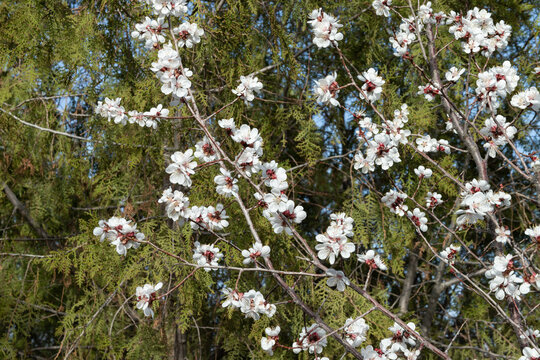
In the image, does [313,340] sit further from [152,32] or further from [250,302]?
[152,32]

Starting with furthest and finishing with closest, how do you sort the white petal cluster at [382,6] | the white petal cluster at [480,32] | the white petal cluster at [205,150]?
the white petal cluster at [382,6]
the white petal cluster at [480,32]
the white petal cluster at [205,150]

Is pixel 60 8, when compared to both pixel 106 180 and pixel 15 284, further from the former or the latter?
pixel 15 284

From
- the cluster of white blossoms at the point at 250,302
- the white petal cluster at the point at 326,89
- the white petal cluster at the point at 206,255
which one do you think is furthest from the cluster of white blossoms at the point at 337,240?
the white petal cluster at the point at 326,89

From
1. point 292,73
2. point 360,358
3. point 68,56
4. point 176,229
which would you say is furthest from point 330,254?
point 68,56

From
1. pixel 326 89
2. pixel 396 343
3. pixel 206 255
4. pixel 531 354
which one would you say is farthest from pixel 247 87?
pixel 531 354

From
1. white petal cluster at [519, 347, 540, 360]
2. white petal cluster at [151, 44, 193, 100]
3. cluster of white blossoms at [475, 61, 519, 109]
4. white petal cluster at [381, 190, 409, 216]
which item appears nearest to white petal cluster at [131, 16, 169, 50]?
white petal cluster at [151, 44, 193, 100]

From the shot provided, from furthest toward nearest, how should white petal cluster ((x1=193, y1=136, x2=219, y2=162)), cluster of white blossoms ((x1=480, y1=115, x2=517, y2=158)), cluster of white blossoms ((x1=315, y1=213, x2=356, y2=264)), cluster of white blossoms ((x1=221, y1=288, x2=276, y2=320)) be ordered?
cluster of white blossoms ((x1=480, y1=115, x2=517, y2=158)) < white petal cluster ((x1=193, y1=136, x2=219, y2=162)) < cluster of white blossoms ((x1=221, y1=288, x2=276, y2=320)) < cluster of white blossoms ((x1=315, y1=213, x2=356, y2=264))

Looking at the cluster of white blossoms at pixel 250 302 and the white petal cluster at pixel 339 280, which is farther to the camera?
the cluster of white blossoms at pixel 250 302

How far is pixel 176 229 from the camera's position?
2338mm

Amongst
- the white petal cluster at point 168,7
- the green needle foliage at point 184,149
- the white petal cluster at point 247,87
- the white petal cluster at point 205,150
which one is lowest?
the green needle foliage at point 184,149

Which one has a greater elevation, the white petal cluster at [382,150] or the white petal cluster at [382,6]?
the white petal cluster at [382,6]

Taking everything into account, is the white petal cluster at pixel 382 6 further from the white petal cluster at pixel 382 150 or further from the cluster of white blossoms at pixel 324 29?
the white petal cluster at pixel 382 150

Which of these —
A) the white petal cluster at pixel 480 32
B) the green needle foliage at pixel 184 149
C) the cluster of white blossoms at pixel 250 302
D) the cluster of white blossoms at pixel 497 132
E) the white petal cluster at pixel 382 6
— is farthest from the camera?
the green needle foliage at pixel 184 149

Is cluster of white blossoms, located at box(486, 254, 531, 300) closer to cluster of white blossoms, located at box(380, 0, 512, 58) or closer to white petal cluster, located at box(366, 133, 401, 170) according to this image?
white petal cluster, located at box(366, 133, 401, 170)
